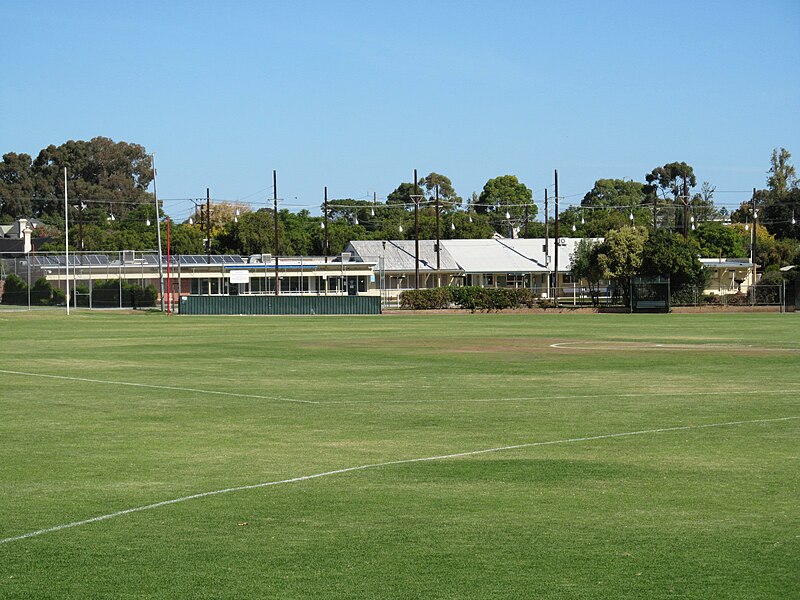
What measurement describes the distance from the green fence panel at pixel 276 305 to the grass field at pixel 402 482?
152ft

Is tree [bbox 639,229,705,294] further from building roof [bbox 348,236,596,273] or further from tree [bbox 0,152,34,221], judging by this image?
tree [bbox 0,152,34,221]

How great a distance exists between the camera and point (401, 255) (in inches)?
4505

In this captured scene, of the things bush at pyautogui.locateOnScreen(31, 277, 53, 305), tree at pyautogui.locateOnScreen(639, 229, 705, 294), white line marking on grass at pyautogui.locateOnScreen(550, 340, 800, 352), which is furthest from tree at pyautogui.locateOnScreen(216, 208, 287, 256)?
white line marking on grass at pyautogui.locateOnScreen(550, 340, 800, 352)

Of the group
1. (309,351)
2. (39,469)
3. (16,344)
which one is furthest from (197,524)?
(16,344)

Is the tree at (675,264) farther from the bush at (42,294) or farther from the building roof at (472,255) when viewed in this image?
the bush at (42,294)

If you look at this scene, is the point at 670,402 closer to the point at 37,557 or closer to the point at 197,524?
the point at 197,524

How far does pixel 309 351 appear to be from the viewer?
117ft

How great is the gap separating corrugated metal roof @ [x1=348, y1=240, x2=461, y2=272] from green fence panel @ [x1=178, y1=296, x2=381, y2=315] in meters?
32.2

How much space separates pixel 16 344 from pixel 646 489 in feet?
105

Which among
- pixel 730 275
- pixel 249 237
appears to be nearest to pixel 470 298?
pixel 730 275

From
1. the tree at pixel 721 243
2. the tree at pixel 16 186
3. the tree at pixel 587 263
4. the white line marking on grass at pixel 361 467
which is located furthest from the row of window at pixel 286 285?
the tree at pixel 16 186

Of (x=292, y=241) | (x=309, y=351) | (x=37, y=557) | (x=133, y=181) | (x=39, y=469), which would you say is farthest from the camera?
(x=133, y=181)

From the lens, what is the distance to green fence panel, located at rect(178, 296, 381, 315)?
7481cm

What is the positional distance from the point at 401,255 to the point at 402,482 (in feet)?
335
